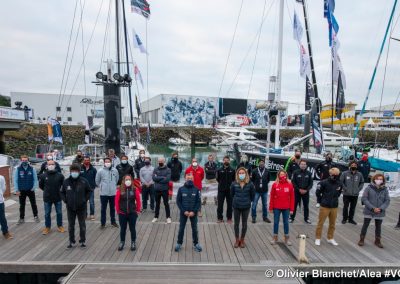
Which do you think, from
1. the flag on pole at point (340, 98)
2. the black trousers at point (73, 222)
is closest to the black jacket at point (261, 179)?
the black trousers at point (73, 222)

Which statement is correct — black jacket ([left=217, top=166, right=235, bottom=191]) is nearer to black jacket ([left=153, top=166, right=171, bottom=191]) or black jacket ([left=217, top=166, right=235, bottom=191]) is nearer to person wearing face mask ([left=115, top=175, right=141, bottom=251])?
black jacket ([left=153, top=166, right=171, bottom=191])

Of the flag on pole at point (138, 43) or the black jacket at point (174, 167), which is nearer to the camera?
the black jacket at point (174, 167)

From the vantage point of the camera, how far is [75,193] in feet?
18.1

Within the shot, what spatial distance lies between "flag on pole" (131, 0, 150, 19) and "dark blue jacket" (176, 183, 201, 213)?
1157 centimetres

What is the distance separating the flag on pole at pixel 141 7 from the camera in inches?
537

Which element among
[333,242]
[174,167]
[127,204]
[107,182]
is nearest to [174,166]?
[174,167]

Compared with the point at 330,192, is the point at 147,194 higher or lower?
lower

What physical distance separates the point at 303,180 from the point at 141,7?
39.2ft

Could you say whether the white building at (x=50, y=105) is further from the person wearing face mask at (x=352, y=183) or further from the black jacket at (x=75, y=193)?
the person wearing face mask at (x=352, y=183)

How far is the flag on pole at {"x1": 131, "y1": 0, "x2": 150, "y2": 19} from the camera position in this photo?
44.7 feet

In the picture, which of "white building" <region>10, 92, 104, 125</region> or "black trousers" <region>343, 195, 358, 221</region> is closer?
"black trousers" <region>343, 195, 358, 221</region>

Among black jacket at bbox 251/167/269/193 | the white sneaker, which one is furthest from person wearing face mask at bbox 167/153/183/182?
the white sneaker

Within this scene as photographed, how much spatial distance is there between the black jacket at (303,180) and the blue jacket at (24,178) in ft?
22.7

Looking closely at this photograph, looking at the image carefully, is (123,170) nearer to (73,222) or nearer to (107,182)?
(107,182)
